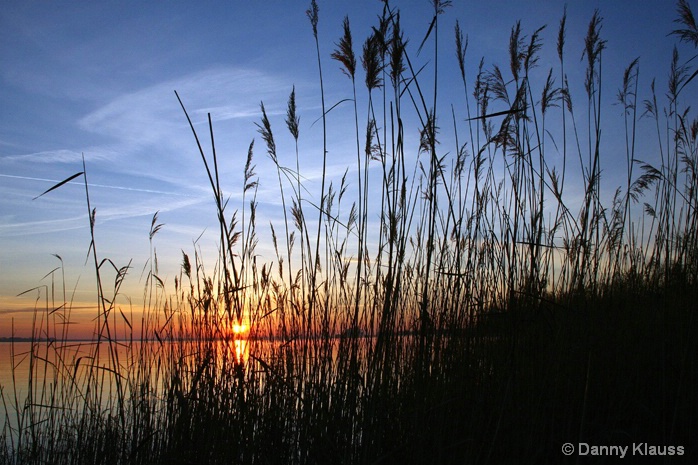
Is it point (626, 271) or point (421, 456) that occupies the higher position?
point (626, 271)

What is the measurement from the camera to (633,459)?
174 cm

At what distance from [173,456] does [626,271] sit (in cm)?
370

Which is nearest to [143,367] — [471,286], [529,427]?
[471,286]

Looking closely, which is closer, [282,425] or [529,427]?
[529,427]

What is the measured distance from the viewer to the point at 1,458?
10.3 feet

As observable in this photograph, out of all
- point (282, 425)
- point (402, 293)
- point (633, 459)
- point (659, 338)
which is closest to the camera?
point (633, 459)

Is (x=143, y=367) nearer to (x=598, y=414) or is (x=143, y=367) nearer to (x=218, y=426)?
(x=218, y=426)

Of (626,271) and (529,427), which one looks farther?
(626,271)

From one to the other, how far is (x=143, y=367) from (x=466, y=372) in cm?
259

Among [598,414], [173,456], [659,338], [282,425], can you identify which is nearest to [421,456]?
[282,425]

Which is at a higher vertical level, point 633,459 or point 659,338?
point 659,338

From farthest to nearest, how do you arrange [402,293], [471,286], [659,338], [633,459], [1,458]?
[402,293]
[1,458]
[471,286]
[659,338]
[633,459]

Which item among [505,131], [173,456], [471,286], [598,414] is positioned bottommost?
[173,456]

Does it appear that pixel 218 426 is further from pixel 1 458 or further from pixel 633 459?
pixel 1 458
